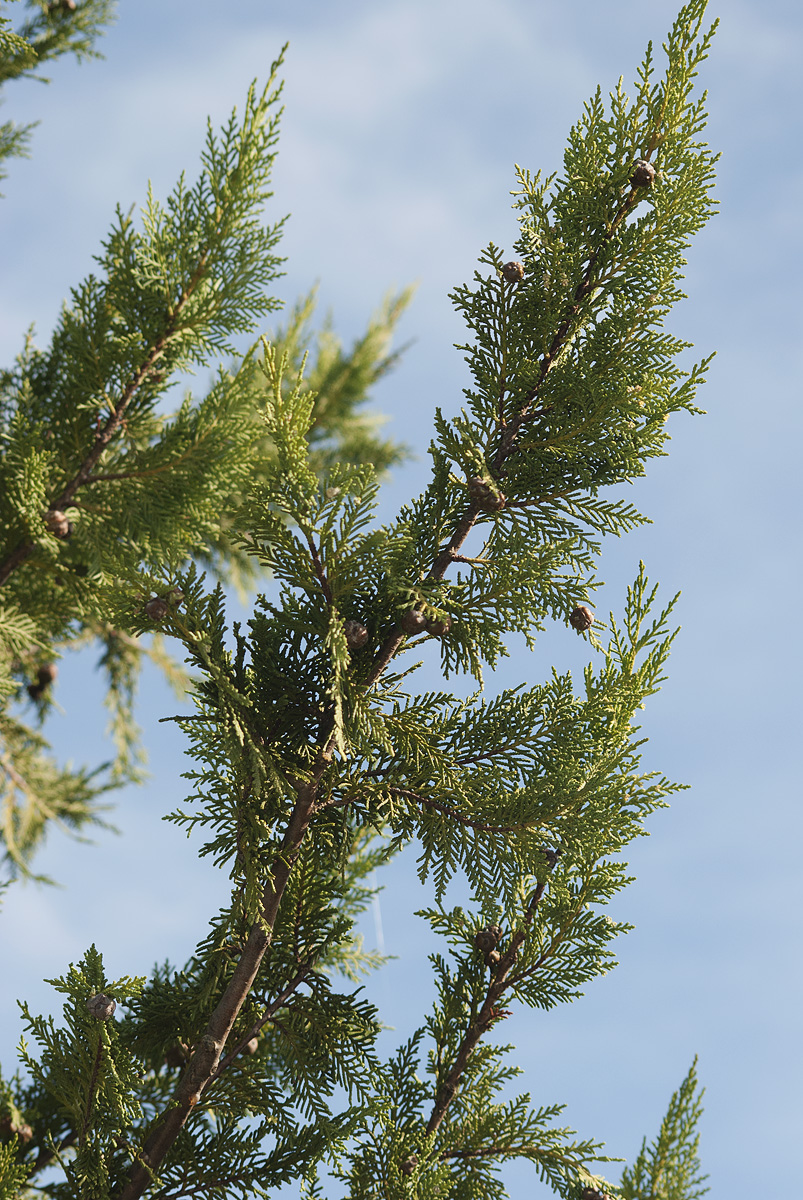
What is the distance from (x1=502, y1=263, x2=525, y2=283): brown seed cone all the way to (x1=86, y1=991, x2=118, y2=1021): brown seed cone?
2467 mm

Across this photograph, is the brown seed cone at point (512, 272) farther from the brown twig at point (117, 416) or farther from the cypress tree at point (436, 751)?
the brown twig at point (117, 416)

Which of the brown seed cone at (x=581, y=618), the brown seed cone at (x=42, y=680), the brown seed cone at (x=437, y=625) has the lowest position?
the brown seed cone at (x=437, y=625)

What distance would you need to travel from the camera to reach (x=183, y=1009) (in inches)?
137

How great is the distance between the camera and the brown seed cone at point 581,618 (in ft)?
10.9

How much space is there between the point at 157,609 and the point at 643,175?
2.03m

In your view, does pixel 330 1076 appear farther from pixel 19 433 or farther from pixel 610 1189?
pixel 19 433

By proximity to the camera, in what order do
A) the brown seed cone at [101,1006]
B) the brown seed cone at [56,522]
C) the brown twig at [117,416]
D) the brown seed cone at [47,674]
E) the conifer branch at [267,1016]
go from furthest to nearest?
the brown seed cone at [47,674], the brown twig at [117,416], the brown seed cone at [56,522], the conifer branch at [267,1016], the brown seed cone at [101,1006]

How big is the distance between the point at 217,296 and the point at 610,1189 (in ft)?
13.2

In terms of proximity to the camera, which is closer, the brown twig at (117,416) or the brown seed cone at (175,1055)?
the brown seed cone at (175,1055)

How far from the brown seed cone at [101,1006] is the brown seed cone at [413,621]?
130 centimetres

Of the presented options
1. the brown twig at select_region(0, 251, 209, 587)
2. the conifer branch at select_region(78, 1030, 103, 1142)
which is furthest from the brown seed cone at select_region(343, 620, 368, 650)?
the brown twig at select_region(0, 251, 209, 587)

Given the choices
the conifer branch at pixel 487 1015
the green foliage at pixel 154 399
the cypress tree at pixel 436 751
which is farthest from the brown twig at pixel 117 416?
the conifer branch at pixel 487 1015

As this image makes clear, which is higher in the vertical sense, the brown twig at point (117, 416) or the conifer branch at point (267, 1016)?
the brown twig at point (117, 416)

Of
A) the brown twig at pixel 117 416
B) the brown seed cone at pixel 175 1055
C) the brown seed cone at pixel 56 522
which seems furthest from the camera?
the brown twig at pixel 117 416
